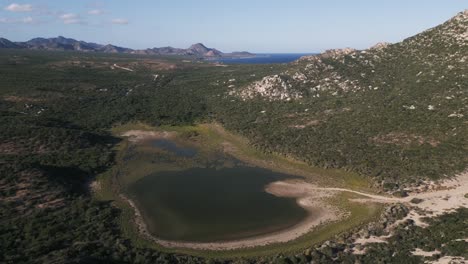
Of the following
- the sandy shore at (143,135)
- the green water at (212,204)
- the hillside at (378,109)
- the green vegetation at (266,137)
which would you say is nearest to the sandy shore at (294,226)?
the green water at (212,204)

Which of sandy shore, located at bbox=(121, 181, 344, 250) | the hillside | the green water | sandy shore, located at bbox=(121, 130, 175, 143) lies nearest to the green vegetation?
the hillside

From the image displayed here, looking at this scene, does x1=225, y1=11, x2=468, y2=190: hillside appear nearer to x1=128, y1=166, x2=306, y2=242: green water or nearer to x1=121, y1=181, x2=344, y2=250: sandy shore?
x1=121, y1=181, x2=344, y2=250: sandy shore

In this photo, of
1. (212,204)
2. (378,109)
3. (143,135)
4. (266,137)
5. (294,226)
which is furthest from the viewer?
(143,135)

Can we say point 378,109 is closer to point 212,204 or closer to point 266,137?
point 266,137

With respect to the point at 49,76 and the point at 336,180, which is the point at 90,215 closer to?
the point at 336,180

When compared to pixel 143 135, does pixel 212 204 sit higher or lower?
lower

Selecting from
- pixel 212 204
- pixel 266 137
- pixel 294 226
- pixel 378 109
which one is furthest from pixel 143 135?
pixel 378 109
